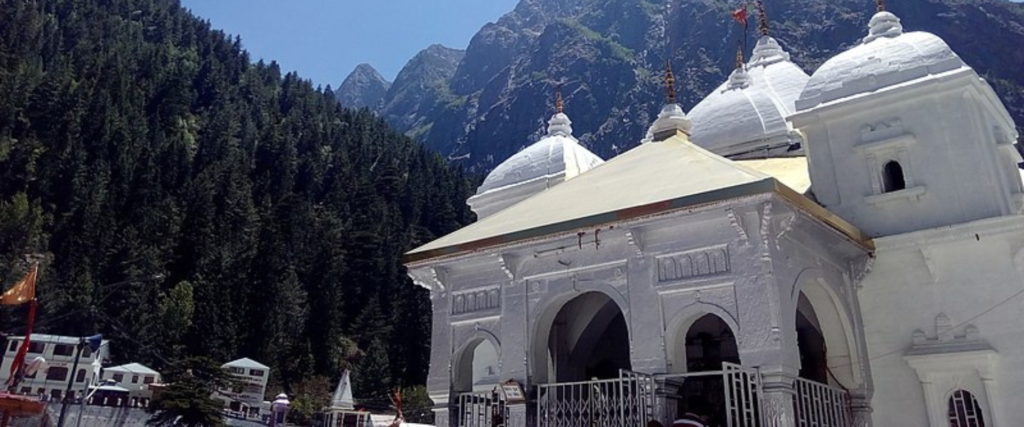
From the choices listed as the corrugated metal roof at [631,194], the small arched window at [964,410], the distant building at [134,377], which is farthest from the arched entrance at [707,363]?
the distant building at [134,377]

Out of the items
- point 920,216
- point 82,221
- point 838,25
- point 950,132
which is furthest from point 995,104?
point 838,25

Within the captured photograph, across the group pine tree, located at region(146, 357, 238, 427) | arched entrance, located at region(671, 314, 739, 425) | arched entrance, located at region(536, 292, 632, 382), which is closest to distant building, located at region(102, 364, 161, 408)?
pine tree, located at region(146, 357, 238, 427)

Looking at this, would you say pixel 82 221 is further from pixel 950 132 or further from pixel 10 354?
pixel 950 132

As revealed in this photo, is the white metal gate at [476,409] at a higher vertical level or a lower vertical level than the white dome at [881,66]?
lower

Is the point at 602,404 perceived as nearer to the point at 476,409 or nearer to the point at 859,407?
the point at 476,409

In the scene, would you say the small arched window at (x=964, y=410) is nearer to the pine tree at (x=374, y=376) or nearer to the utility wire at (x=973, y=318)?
the utility wire at (x=973, y=318)

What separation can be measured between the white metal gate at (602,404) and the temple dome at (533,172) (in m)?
8.86

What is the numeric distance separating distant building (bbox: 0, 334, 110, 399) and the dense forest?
1508mm

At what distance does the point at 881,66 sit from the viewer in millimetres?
14688

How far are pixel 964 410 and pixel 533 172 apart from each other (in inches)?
458

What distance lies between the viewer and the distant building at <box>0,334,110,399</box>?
5188 cm

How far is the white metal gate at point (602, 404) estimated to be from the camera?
11.2 m

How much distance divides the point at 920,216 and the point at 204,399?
33635 mm

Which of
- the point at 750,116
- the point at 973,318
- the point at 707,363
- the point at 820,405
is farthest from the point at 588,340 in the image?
the point at 750,116
